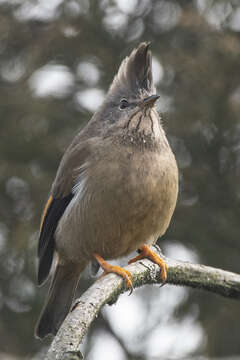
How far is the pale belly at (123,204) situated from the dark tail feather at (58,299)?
1.52ft

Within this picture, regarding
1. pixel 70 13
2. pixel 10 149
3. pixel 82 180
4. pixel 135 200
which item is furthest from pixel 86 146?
pixel 70 13

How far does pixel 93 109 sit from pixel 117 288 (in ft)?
9.17

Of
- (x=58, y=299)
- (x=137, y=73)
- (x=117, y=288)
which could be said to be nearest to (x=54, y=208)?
(x=58, y=299)

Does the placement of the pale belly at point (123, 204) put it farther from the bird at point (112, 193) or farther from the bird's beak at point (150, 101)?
the bird's beak at point (150, 101)

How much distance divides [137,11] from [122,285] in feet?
10.7

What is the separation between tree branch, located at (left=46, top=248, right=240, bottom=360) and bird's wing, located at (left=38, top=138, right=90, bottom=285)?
988 millimetres

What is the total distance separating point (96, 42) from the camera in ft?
21.3

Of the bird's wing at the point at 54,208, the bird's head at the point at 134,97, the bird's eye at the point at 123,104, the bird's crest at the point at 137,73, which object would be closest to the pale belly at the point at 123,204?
the bird's wing at the point at 54,208

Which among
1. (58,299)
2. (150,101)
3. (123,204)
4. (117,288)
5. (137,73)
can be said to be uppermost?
(137,73)

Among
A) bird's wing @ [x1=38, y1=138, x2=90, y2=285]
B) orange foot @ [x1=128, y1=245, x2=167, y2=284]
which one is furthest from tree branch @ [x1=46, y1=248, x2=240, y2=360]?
bird's wing @ [x1=38, y1=138, x2=90, y2=285]

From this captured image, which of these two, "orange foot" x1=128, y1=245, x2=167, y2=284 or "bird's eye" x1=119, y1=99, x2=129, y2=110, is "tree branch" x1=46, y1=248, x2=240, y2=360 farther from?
"bird's eye" x1=119, y1=99, x2=129, y2=110

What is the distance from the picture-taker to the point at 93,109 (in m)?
6.55

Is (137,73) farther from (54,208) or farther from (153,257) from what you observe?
(153,257)

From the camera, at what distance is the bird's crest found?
539 cm
